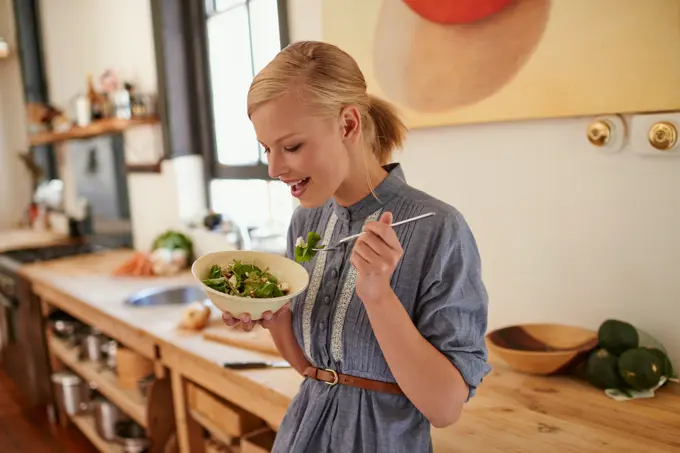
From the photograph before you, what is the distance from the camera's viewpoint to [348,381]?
3.04 feet

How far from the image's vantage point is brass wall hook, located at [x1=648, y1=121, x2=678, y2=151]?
1.09 m

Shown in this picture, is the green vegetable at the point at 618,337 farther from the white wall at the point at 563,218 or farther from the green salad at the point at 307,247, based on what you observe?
the green salad at the point at 307,247

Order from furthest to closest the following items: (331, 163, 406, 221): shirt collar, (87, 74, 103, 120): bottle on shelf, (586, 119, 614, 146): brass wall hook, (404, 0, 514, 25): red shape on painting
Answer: (87, 74, 103, 120): bottle on shelf, (404, 0, 514, 25): red shape on painting, (586, 119, 614, 146): brass wall hook, (331, 163, 406, 221): shirt collar

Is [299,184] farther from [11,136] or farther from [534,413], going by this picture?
[11,136]

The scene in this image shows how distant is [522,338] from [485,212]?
0.32 m

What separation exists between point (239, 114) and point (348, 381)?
6.32 feet

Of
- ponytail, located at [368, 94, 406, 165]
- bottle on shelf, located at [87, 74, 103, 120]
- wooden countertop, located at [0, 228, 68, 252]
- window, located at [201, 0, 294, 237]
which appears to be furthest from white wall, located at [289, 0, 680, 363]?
wooden countertop, located at [0, 228, 68, 252]

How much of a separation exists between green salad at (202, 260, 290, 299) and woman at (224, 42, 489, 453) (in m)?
0.05

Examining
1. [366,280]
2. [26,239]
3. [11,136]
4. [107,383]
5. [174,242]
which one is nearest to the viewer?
[366,280]

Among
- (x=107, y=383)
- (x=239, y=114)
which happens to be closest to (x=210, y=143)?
(x=239, y=114)

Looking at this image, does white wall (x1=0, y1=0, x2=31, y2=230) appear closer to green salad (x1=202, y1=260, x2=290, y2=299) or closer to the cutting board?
the cutting board

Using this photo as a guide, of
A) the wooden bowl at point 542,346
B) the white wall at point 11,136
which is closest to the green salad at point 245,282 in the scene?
the wooden bowl at point 542,346

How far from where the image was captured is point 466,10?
4.52 feet

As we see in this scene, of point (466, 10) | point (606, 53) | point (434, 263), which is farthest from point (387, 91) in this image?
point (434, 263)
